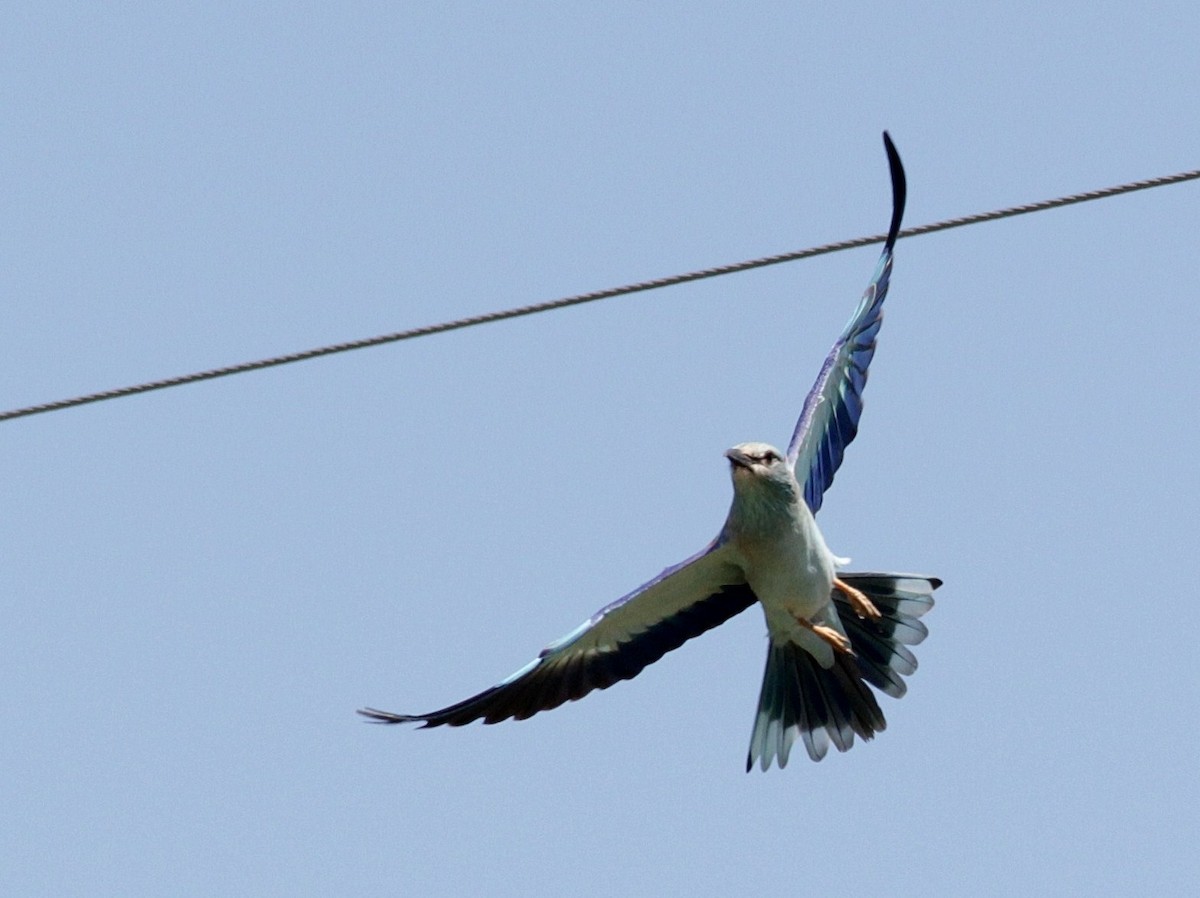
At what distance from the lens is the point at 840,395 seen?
9828 millimetres

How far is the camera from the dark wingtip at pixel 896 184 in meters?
9.23

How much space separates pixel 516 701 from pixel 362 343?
2.56m

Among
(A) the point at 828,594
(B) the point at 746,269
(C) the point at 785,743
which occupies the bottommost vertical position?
(C) the point at 785,743

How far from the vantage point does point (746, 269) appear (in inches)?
309

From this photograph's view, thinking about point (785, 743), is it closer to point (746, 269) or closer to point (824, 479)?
point (824, 479)

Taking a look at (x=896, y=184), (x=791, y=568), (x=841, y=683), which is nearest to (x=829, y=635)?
(x=791, y=568)

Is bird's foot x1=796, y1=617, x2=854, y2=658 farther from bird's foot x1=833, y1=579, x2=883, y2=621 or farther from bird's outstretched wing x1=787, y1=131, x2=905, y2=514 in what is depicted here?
bird's outstretched wing x1=787, y1=131, x2=905, y2=514

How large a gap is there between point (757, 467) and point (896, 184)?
50.7 inches

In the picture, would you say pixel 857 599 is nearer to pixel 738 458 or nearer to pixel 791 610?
pixel 791 610

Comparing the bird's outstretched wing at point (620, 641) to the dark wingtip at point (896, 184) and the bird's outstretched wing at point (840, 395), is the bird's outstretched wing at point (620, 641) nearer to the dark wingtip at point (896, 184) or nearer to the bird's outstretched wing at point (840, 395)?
the bird's outstretched wing at point (840, 395)

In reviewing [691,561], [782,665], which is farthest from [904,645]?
[691,561]

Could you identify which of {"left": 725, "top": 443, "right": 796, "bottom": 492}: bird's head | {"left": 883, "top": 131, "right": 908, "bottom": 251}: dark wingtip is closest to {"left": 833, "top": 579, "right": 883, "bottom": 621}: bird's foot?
{"left": 725, "top": 443, "right": 796, "bottom": 492}: bird's head

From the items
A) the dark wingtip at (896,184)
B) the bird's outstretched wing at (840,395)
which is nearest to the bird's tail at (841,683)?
the bird's outstretched wing at (840,395)

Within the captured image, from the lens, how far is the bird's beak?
905 centimetres
